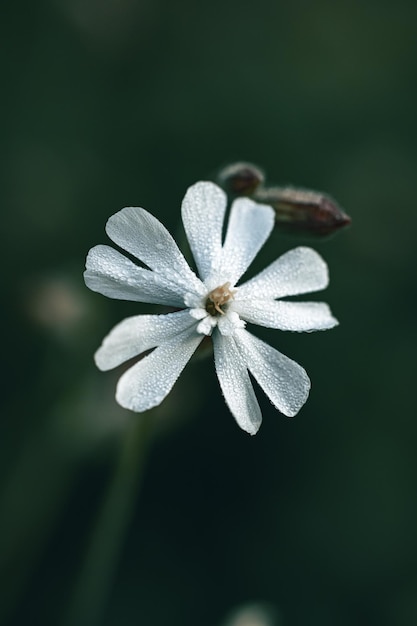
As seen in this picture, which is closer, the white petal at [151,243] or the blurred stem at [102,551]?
the white petal at [151,243]

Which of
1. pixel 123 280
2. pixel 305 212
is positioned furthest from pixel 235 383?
pixel 305 212

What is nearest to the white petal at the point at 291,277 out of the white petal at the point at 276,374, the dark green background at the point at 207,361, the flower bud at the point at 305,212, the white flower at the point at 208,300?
the white flower at the point at 208,300

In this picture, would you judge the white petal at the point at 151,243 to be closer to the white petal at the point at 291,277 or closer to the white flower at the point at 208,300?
the white flower at the point at 208,300

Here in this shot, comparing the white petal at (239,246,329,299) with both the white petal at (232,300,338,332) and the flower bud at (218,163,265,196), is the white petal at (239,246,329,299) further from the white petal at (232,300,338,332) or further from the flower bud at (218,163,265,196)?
the flower bud at (218,163,265,196)

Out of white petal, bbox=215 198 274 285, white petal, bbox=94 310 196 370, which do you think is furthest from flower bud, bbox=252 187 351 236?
white petal, bbox=94 310 196 370

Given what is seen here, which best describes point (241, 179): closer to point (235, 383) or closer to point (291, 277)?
point (291, 277)

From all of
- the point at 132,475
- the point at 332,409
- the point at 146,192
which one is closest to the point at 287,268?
the point at 132,475

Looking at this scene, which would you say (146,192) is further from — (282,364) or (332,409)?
(282,364)
